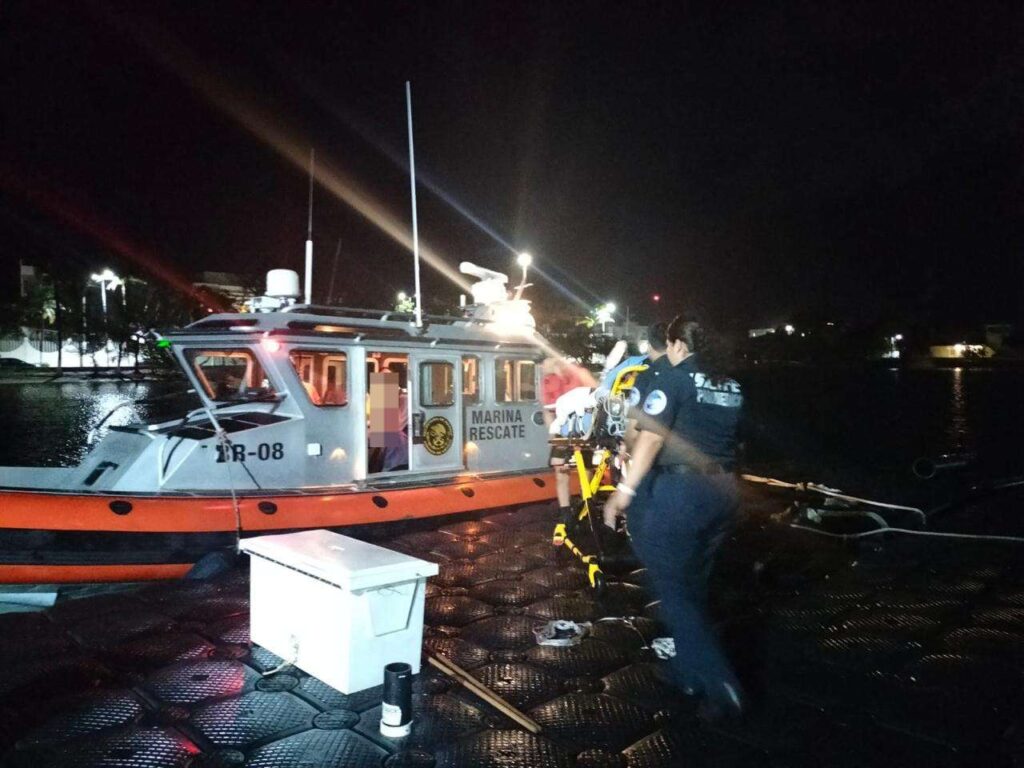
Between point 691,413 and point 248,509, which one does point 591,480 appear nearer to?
point 691,413

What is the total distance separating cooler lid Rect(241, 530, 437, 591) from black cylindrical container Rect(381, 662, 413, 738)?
433 mm

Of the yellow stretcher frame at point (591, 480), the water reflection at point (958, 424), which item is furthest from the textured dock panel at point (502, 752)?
the water reflection at point (958, 424)

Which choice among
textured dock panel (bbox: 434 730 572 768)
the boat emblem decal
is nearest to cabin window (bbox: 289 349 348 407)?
the boat emblem decal

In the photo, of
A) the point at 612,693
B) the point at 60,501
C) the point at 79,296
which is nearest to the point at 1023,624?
the point at 612,693

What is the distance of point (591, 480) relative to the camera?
5.82 metres

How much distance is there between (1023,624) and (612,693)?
290 cm

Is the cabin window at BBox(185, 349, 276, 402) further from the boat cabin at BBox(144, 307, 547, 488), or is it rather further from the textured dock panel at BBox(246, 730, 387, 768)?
the textured dock panel at BBox(246, 730, 387, 768)

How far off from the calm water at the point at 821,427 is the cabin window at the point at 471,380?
A: 4.10 metres

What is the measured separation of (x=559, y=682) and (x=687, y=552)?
1.13m

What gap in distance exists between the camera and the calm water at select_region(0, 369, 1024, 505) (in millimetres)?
12578

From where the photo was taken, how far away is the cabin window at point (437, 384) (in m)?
7.47

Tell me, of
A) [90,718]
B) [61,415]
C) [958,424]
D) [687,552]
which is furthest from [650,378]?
[958,424]

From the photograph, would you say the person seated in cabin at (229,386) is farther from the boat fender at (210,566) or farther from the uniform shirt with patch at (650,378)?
the uniform shirt with patch at (650,378)

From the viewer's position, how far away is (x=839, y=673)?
13.1 ft
